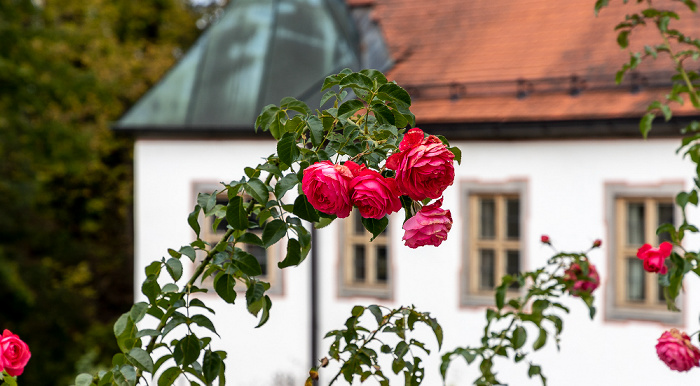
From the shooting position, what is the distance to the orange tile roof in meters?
7.79

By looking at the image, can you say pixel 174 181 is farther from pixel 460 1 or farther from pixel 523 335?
pixel 523 335

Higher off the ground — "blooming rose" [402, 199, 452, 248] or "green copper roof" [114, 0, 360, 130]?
"green copper roof" [114, 0, 360, 130]

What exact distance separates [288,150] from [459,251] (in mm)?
6537

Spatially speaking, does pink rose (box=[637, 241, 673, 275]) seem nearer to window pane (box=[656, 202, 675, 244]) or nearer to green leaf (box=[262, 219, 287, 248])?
green leaf (box=[262, 219, 287, 248])

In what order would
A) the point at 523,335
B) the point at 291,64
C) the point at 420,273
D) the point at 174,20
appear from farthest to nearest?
the point at 174,20 → the point at 291,64 → the point at 420,273 → the point at 523,335

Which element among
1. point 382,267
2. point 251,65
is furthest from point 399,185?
point 251,65

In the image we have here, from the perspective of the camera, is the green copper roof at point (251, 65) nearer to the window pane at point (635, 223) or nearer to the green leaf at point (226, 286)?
the window pane at point (635, 223)

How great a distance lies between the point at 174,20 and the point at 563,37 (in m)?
14.0

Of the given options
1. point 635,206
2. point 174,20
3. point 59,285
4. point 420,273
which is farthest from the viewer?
point 174,20

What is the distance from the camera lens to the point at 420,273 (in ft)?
27.6

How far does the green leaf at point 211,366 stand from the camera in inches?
77.7

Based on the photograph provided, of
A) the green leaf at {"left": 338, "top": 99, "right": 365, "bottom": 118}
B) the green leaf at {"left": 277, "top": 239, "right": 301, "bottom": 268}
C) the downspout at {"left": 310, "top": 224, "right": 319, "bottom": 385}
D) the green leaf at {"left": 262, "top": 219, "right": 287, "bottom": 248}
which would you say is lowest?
the downspout at {"left": 310, "top": 224, "right": 319, "bottom": 385}

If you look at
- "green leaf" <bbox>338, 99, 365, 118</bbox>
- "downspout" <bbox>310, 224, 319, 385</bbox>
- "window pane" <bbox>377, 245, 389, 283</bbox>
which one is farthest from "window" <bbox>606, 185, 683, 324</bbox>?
"green leaf" <bbox>338, 99, 365, 118</bbox>

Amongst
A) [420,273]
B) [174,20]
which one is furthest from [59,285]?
[420,273]
